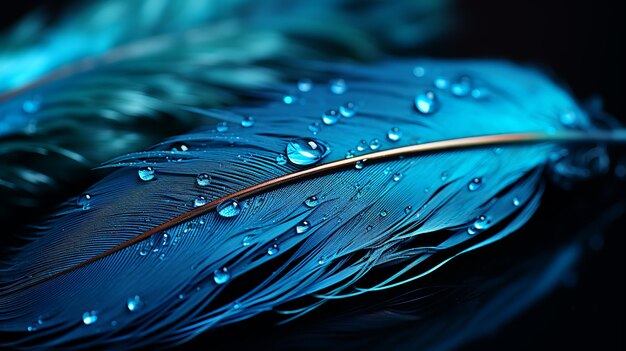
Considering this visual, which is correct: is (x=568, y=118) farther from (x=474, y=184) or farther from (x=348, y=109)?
(x=348, y=109)

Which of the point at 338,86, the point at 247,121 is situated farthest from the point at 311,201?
the point at 338,86

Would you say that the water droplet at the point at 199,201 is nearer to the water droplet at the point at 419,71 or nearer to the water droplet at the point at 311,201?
the water droplet at the point at 311,201

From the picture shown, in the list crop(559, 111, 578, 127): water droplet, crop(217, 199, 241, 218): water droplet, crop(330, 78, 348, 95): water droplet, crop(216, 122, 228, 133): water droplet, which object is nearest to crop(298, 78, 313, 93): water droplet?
crop(330, 78, 348, 95): water droplet

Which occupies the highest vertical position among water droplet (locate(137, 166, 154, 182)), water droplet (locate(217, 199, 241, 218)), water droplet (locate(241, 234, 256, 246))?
water droplet (locate(137, 166, 154, 182))

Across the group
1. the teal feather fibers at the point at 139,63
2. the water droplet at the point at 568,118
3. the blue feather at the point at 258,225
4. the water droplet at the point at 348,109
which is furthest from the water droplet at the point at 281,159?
the water droplet at the point at 568,118

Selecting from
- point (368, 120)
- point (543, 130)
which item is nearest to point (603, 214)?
point (543, 130)

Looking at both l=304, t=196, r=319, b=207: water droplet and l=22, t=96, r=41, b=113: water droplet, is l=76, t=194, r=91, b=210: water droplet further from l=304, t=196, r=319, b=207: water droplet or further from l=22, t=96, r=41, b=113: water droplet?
l=22, t=96, r=41, b=113: water droplet
